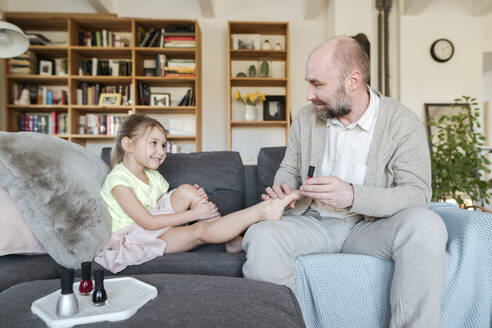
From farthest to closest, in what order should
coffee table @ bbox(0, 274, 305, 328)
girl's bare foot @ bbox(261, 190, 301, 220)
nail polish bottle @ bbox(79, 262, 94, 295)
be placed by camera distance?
girl's bare foot @ bbox(261, 190, 301, 220) < nail polish bottle @ bbox(79, 262, 94, 295) < coffee table @ bbox(0, 274, 305, 328)

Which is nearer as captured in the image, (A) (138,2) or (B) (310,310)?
(B) (310,310)

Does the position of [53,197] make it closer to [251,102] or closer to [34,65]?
[251,102]

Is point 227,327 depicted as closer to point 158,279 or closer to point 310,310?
point 158,279

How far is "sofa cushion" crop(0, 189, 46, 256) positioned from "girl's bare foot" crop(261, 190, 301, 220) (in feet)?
2.63

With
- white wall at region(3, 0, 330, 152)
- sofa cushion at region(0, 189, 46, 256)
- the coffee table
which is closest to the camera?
the coffee table

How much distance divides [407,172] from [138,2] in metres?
4.02

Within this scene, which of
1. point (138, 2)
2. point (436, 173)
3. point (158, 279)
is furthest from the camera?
point (138, 2)

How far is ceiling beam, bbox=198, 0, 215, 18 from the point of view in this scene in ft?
12.3

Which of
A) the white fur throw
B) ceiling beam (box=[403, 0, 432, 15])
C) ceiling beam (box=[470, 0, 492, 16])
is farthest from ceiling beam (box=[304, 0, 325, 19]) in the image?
the white fur throw

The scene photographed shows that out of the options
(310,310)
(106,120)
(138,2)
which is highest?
(138,2)

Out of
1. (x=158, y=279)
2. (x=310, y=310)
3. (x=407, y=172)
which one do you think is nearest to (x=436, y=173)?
(x=407, y=172)

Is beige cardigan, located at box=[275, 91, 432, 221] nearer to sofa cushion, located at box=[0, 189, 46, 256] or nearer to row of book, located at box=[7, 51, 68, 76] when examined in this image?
sofa cushion, located at box=[0, 189, 46, 256]

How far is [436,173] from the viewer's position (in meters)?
2.47

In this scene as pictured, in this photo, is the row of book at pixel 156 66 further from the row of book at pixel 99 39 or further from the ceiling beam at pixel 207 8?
the ceiling beam at pixel 207 8
